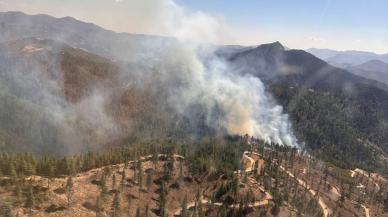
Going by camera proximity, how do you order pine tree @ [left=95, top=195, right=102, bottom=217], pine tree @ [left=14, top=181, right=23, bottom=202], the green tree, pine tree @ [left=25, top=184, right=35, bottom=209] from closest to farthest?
the green tree < pine tree @ [left=14, top=181, right=23, bottom=202] < pine tree @ [left=25, top=184, right=35, bottom=209] < pine tree @ [left=95, top=195, right=102, bottom=217]

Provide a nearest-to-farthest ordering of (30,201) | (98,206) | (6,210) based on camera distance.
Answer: (6,210) < (30,201) < (98,206)

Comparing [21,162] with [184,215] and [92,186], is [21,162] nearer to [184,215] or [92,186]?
[92,186]

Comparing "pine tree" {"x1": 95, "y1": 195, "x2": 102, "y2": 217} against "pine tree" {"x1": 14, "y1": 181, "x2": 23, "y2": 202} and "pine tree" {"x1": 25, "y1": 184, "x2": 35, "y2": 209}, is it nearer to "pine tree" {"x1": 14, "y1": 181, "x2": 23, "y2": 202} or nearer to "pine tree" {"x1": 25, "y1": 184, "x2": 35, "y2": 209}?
"pine tree" {"x1": 25, "y1": 184, "x2": 35, "y2": 209}

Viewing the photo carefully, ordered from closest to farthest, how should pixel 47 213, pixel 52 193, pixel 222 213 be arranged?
pixel 47 213
pixel 52 193
pixel 222 213

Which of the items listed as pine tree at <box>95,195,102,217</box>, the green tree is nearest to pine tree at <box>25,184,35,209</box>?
the green tree

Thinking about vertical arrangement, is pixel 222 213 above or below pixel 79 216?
below

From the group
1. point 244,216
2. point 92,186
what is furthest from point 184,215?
point 92,186

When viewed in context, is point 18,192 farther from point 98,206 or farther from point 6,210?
point 98,206

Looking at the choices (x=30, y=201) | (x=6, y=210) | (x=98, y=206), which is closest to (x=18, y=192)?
(x=30, y=201)

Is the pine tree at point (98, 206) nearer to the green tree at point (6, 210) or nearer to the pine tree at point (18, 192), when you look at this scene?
the pine tree at point (18, 192)

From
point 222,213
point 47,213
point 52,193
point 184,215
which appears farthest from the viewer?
point 222,213

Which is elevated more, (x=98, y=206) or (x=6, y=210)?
(x=6, y=210)
